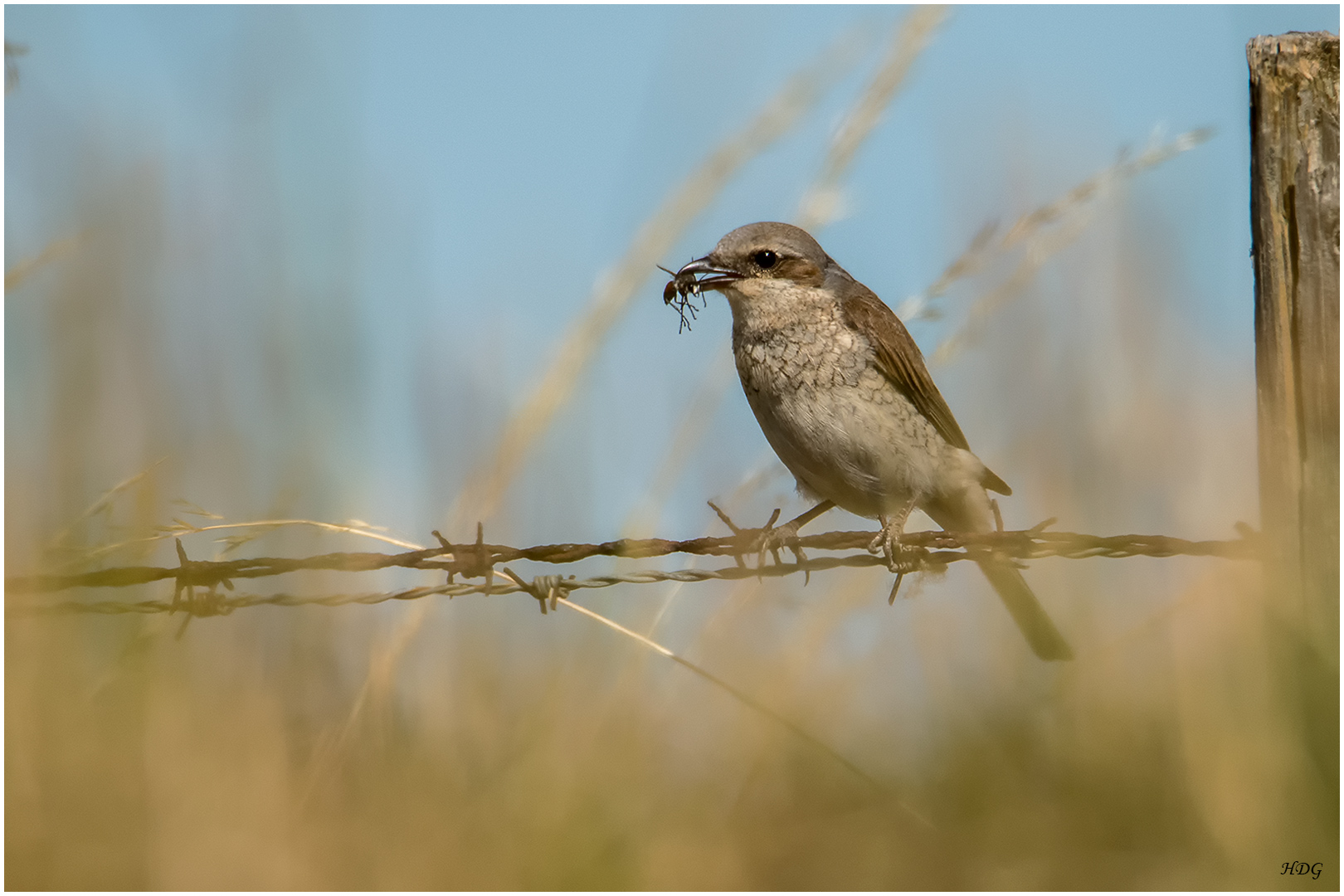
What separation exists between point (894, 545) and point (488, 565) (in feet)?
4.34

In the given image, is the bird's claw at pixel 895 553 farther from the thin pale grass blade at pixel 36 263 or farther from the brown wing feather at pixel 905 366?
the thin pale grass blade at pixel 36 263

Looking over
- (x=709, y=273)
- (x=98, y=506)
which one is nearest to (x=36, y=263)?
(x=98, y=506)

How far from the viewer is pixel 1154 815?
3527 mm

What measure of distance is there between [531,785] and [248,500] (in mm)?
1011

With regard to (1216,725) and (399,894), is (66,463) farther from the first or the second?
(1216,725)

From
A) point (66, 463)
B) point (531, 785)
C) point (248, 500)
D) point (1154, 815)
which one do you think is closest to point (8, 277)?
point (66, 463)

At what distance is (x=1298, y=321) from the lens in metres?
2.58

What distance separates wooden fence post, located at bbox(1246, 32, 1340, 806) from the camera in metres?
2.55

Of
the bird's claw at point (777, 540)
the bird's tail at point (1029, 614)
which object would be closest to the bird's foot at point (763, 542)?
the bird's claw at point (777, 540)

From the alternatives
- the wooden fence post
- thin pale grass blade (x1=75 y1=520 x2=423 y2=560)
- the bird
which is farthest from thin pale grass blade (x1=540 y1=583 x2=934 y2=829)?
the wooden fence post

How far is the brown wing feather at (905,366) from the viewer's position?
4020mm

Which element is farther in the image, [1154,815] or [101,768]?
[1154,815]

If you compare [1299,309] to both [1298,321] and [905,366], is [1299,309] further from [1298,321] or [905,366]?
[905,366]

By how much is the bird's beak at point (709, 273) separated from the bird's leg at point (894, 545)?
962mm
